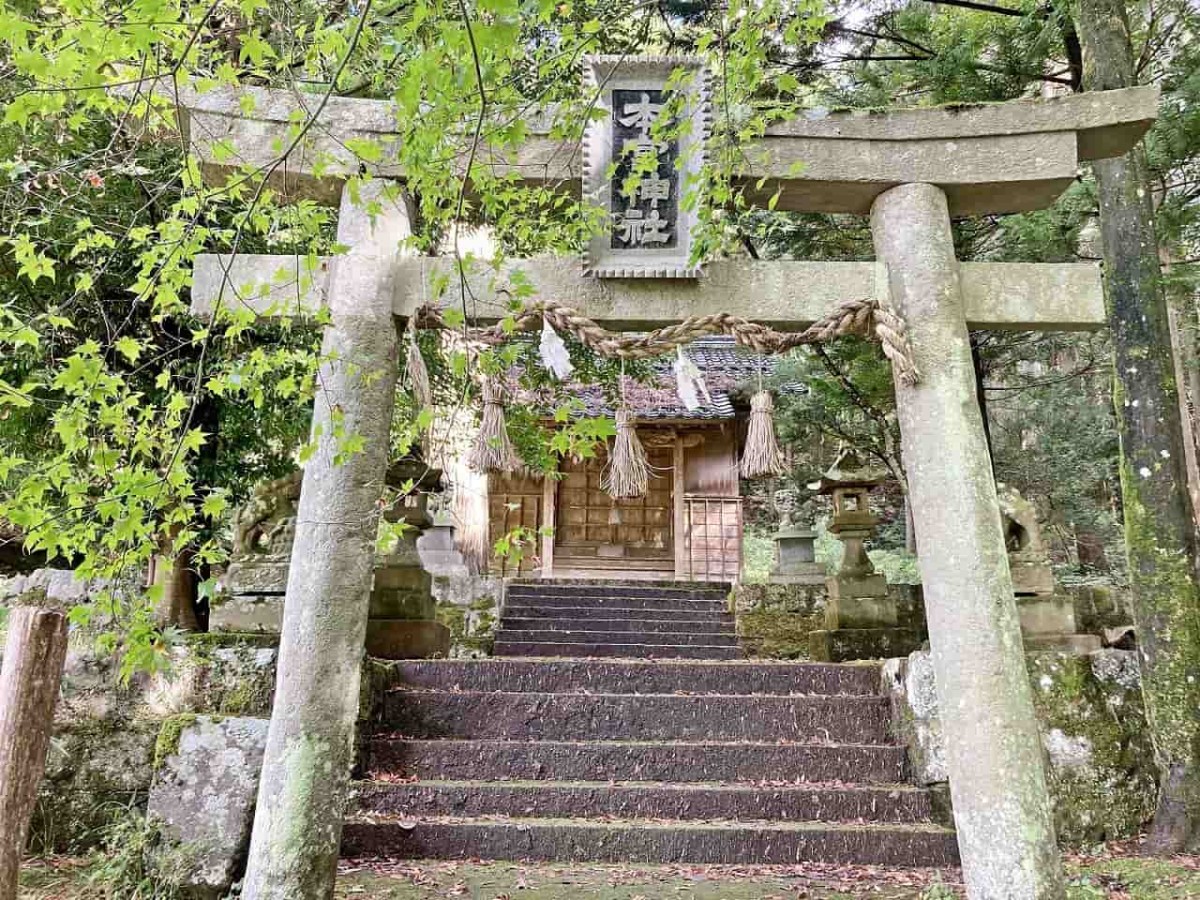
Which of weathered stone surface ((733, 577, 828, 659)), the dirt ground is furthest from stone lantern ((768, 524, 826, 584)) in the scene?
the dirt ground

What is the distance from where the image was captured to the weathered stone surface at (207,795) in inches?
135

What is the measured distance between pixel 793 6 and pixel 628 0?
1.80 m

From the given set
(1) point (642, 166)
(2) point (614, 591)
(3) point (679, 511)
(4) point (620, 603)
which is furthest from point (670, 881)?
(3) point (679, 511)

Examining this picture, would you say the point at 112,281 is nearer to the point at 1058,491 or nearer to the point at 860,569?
the point at 860,569

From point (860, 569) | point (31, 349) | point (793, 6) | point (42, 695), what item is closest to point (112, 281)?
point (31, 349)

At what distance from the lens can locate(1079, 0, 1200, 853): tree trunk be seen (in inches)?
163

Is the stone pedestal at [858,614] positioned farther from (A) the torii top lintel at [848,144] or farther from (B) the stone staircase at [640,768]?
(A) the torii top lintel at [848,144]

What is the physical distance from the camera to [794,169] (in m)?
3.19

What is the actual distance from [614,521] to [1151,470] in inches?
331

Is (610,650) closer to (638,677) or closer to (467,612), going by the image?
(467,612)

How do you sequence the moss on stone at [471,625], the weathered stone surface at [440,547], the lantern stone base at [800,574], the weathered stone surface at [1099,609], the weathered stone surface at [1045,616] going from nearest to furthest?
the weathered stone surface at [1045,616]
the weathered stone surface at [1099,609]
the moss on stone at [471,625]
the lantern stone base at [800,574]
the weathered stone surface at [440,547]

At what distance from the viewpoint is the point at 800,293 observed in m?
3.33

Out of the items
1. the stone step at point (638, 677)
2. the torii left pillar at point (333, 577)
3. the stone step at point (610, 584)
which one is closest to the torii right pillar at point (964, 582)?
the torii left pillar at point (333, 577)

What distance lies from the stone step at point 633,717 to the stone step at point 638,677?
286 millimetres
